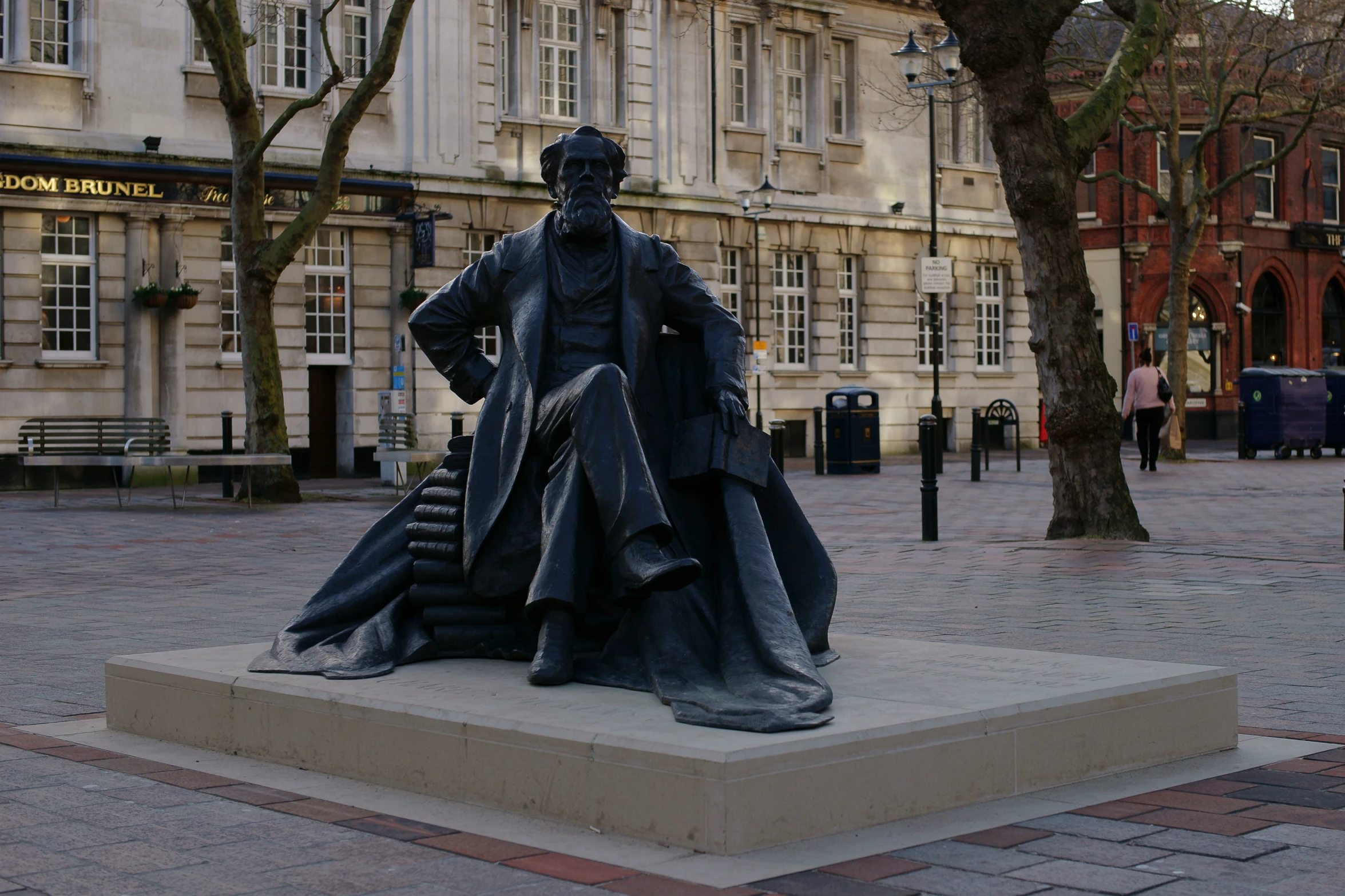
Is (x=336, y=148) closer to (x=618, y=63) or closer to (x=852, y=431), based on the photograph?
(x=852, y=431)

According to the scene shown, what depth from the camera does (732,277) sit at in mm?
35531

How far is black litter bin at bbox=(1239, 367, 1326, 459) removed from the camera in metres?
31.8

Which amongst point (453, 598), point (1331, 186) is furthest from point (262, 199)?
point (1331, 186)

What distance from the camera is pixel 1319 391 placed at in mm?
32344

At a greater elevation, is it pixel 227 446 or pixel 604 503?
pixel 227 446

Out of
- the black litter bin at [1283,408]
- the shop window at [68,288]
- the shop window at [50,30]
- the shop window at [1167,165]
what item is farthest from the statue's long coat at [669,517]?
the shop window at [1167,165]


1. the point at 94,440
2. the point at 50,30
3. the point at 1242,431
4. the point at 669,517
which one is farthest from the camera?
the point at 1242,431

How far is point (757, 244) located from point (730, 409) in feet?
96.7

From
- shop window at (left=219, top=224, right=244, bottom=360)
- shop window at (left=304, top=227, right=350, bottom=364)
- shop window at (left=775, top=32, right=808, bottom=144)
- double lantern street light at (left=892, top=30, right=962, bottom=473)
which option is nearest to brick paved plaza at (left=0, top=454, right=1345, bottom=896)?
shop window at (left=219, top=224, right=244, bottom=360)

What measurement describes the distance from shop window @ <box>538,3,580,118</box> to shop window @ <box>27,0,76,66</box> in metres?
8.87

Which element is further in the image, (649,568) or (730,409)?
(730,409)

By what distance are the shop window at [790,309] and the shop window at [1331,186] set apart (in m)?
23.0

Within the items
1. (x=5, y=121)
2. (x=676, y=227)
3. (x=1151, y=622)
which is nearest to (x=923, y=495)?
(x=1151, y=622)

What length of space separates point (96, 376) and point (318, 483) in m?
3.63
